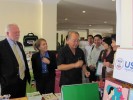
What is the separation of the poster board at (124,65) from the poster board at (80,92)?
0.20 meters

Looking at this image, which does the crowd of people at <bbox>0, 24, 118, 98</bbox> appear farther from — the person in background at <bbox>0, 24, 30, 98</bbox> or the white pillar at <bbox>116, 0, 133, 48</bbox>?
the white pillar at <bbox>116, 0, 133, 48</bbox>

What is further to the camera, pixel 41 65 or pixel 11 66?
pixel 41 65

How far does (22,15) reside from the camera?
438 centimetres

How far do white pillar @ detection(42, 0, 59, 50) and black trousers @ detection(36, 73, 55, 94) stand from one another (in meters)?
1.65

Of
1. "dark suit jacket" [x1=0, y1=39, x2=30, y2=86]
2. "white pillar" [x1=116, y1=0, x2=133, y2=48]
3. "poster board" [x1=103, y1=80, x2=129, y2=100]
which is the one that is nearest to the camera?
"poster board" [x1=103, y1=80, x2=129, y2=100]

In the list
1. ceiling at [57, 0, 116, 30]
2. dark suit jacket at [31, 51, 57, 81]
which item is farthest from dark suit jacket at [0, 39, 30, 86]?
ceiling at [57, 0, 116, 30]

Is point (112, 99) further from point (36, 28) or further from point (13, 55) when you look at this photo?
point (36, 28)

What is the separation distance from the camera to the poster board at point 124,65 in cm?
124

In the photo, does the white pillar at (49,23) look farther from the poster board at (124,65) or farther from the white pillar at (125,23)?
the poster board at (124,65)

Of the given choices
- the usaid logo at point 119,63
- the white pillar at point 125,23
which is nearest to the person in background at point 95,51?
the white pillar at point 125,23

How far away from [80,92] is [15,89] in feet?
4.03

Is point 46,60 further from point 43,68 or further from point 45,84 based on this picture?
point 45,84

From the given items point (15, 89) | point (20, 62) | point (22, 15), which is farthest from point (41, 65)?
point (22, 15)

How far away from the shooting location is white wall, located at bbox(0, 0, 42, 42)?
4238 millimetres
